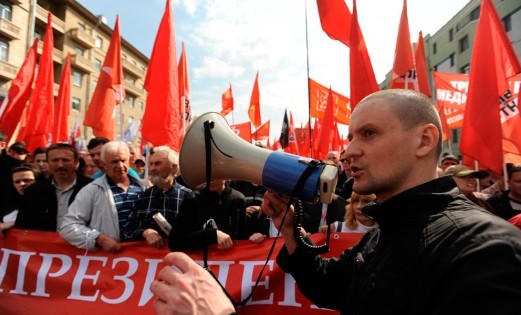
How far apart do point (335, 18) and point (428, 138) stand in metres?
4.64

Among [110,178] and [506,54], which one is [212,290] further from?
[506,54]

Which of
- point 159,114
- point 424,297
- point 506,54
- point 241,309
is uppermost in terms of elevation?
point 506,54

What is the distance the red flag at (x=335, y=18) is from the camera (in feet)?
17.9

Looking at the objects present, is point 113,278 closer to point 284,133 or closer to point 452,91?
point 452,91

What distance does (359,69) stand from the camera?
5023 millimetres

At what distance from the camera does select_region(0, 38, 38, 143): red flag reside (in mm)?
6715

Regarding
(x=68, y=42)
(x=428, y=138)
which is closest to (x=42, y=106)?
(x=428, y=138)

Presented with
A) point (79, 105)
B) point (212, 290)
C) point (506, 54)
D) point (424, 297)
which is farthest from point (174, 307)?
point (79, 105)

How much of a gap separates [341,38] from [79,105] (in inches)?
1322

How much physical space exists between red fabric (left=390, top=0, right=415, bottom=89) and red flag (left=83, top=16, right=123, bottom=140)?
4.42 meters

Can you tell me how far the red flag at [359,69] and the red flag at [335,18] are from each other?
26 centimetres

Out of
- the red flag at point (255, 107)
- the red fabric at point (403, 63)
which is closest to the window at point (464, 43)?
the red flag at point (255, 107)

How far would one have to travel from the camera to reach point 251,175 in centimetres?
151

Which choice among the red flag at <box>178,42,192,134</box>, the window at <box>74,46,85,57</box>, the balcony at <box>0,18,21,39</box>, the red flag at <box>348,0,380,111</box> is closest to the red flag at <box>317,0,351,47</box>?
the red flag at <box>348,0,380,111</box>
